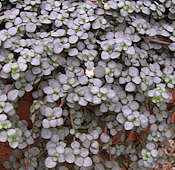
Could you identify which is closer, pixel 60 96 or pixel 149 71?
pixel 60 96

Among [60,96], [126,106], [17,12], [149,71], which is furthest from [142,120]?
[17,12]

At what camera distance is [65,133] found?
1225 mm

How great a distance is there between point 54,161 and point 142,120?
15.4 inches

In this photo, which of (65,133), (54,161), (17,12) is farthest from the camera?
(17,12)

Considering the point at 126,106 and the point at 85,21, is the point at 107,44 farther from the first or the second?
the point at 126,106

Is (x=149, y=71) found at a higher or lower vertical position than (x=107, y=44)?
lower

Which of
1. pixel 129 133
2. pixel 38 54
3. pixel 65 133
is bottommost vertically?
pixel 129 133

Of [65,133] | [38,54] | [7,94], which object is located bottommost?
[65,133]

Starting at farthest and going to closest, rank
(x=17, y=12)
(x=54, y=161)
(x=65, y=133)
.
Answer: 1. (x=17, y=12)
2. (x=65, y=133)
3. (x=54, y=161)

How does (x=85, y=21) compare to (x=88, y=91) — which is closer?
(x=88, y=91)

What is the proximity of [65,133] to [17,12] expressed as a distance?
1.99 ft

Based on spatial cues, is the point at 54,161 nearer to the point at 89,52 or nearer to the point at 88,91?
the point at 88,91

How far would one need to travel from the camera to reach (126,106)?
1214 millimetres

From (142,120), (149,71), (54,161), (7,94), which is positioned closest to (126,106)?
(142,120)
